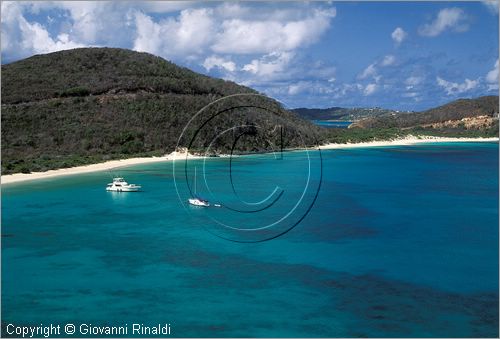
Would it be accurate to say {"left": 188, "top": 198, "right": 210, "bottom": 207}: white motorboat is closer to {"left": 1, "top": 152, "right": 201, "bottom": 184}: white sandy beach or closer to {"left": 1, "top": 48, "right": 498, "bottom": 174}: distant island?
{"left": 1, "top": 152, "right": 201, "bottom": 184}: white sandy beach

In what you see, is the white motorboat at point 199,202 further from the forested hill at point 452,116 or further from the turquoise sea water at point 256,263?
the forested hill at point 452,116

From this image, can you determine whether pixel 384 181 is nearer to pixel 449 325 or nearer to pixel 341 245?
pixel 341 245

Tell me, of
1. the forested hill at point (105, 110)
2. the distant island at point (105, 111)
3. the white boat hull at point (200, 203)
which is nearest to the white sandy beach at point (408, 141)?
the distant island at point (105, 111)

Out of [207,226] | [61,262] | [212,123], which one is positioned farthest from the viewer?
[212,123]

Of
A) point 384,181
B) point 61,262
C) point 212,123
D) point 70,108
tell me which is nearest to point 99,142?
point 70,108

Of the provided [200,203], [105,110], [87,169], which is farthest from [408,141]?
[200,203]

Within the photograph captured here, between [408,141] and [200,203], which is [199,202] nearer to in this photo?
[200,203]
